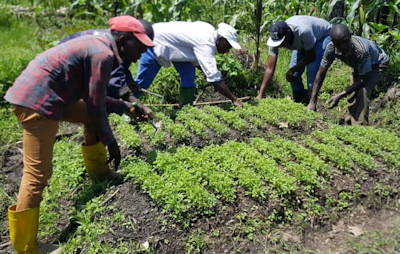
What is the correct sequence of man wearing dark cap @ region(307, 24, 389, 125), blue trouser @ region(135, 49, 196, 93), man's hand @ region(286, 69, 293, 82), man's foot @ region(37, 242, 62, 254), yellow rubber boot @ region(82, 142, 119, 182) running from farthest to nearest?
man's hand @ region(286, 69, 293, 82) < blue trouser @ region(135, 49, 196, 93) < man wearing dark cap @ region(307, 24, 389, 125) < yellow rubber boot @ region(82, 142, 119, 182) < man's foot @ region(37, 242, 62, 254)

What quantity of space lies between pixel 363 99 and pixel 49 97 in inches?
173

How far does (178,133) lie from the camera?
4699 millimetres

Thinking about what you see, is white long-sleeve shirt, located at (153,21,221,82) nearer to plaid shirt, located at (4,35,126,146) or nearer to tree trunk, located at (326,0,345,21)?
plaid shirt, located at (4,35,126,146)

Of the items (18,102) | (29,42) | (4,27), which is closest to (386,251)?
(18,102)

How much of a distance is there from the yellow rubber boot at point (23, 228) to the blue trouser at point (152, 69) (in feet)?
9.84

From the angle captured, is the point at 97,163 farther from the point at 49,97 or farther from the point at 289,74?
the point at 289,74

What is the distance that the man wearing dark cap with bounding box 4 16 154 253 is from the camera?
289 centimetres

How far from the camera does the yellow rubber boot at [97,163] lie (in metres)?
3.69

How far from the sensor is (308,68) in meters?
6.24

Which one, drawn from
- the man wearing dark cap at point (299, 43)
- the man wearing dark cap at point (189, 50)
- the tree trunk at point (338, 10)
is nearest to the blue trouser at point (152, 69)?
the man wearing dark cap at point (189, 50)

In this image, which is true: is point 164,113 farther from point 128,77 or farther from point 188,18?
point 188,18

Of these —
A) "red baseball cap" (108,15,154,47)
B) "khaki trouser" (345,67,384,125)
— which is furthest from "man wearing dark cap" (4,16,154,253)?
"khaki trouser" (345,67,384,125)

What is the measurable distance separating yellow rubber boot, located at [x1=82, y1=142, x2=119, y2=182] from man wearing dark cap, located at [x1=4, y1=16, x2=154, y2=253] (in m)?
0.57

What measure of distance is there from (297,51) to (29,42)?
7.40m
